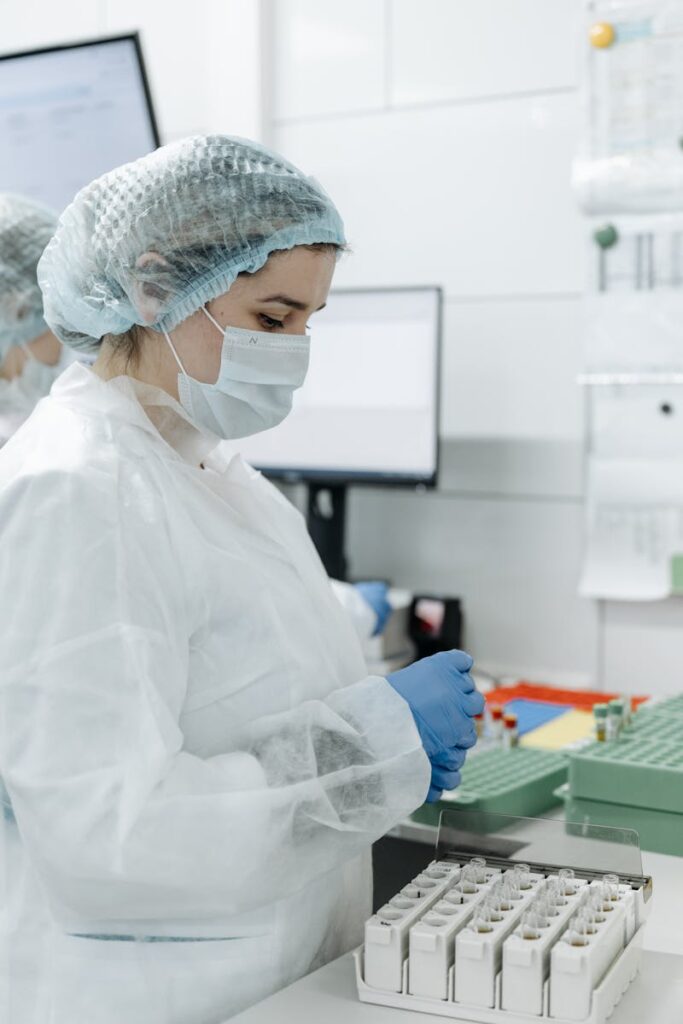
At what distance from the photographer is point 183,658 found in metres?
0.98

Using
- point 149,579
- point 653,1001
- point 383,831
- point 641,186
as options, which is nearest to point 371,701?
point 383,831

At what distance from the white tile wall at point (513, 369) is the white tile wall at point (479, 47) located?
0.45 metres

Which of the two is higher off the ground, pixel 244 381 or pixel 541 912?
pixel 244 381


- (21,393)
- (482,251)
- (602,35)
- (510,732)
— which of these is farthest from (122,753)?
(602,35)

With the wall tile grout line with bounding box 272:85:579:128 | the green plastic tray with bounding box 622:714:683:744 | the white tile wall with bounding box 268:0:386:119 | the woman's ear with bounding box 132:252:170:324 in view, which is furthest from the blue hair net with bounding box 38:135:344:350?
the white tile wall with bounding box 268:0:386:119

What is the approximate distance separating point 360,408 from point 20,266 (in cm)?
77

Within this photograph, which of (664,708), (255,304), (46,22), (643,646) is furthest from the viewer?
(46,22)

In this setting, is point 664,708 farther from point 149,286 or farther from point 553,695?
point 149,286

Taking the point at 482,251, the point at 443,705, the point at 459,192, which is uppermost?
the point at 459,192

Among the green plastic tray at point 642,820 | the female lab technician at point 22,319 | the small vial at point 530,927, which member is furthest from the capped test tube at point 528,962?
the female lab technician at point 22,319

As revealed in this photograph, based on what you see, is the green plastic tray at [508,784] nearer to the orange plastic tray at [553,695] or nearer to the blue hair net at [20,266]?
the orange plastic tray at [553,695]

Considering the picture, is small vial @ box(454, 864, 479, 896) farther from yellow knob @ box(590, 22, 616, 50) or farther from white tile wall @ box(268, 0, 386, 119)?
white tile wall @ box(268, 0, 386, 119)

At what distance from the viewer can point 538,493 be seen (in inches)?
95.3

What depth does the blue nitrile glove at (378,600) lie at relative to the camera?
224 centimetres
